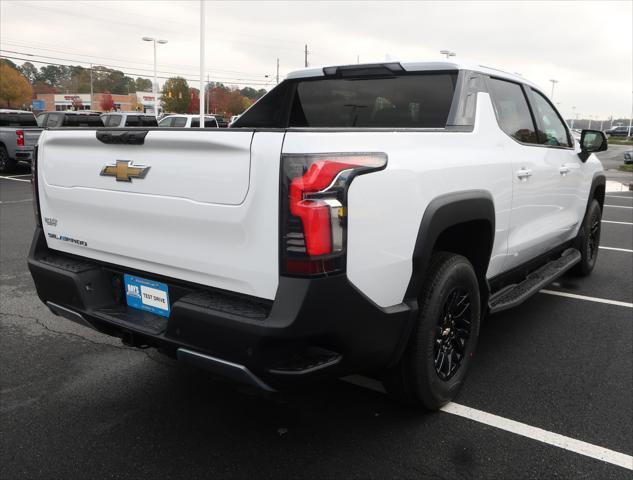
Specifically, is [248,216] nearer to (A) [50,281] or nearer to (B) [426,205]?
(B) [426,205]

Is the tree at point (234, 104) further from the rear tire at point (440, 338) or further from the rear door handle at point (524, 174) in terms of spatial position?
the rear tire at point (440, 338)

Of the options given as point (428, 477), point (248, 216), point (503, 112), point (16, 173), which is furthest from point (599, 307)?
point (16, 173)

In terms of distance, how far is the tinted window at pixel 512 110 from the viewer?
11.7ft

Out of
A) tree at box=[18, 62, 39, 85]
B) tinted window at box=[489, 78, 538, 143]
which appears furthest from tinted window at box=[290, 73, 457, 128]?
tree at box=[18, 62, 39, 85]

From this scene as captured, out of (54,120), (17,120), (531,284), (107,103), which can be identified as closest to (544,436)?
(531,284)

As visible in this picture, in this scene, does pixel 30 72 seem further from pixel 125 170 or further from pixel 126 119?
pixel 125 170

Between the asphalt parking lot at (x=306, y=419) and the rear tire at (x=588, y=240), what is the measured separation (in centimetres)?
148

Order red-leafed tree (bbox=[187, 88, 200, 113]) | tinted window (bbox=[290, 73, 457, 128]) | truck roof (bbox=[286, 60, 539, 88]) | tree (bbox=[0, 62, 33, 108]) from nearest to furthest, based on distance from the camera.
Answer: truck roof (bbox=[286, 60, 539, 88]) < tinted window (bbox=[290, 73, 457, 128]) < red-leafed tree (bbox=[187, 88, 200, 113]) < tree (bbox=[0, 62, 33, 108])

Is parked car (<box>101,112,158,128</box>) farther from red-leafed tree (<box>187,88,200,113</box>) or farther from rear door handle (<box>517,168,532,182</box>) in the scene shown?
red-leafed tree (<box>187,88,200,113</box>)

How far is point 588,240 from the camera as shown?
5785mm

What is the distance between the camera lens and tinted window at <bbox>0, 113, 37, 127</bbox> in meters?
16.4

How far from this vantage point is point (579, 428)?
9.59 feet

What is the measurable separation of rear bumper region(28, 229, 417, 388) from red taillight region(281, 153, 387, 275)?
0.08 meters

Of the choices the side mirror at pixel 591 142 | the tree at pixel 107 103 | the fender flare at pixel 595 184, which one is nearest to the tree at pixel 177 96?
the tree at pixel 107 103
